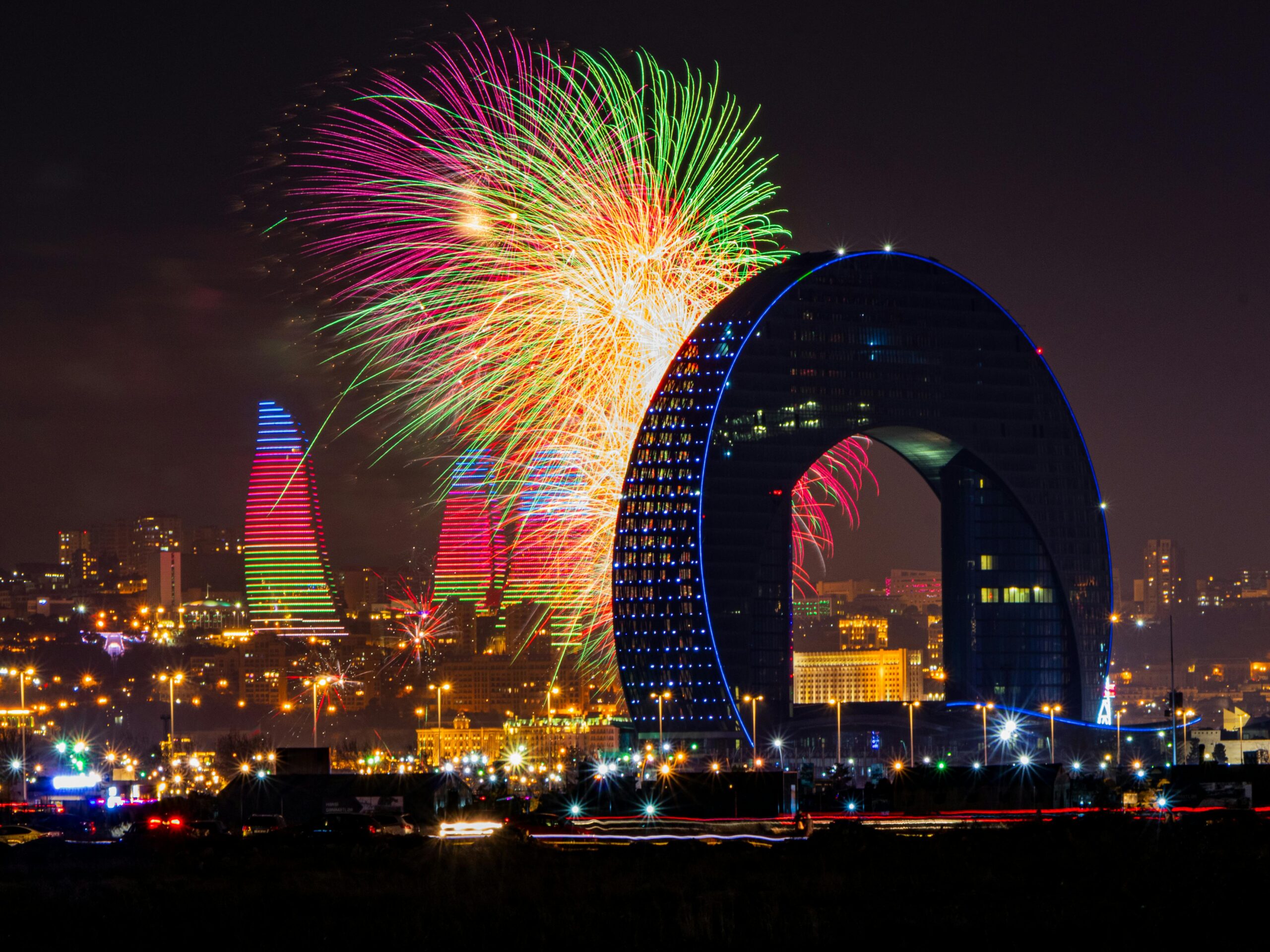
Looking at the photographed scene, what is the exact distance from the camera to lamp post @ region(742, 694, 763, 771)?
137 meters

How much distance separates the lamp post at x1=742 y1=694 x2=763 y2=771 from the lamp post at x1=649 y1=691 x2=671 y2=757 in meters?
5.77

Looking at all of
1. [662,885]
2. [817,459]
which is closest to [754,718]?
[817,459]

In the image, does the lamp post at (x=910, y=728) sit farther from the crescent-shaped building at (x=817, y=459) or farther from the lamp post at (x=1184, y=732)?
the lamp post at (x=1184, y=732)

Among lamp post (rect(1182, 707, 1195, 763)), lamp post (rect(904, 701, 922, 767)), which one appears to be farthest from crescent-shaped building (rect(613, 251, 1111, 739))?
lamp post (rect(1182, 707, 1195, 763))

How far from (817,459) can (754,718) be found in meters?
20.7

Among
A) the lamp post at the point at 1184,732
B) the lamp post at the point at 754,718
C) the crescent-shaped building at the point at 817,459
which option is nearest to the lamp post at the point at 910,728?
the crescent-shaped building at the point at 817,459

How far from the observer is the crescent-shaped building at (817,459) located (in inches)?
5546

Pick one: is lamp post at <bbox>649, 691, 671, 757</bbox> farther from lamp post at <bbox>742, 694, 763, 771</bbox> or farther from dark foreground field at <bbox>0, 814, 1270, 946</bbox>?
dark foreground field at <bbox>0, 814, 1270, 946</bbox>

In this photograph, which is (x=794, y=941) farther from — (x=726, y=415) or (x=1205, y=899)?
(x=726, y=415)

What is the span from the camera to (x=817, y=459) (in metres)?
144

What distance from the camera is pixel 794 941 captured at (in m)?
29.3

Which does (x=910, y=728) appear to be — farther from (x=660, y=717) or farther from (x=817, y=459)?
(x=817, y=459)

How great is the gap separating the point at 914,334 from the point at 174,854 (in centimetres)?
11051

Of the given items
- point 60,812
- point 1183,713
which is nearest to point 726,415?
point 1183,713
